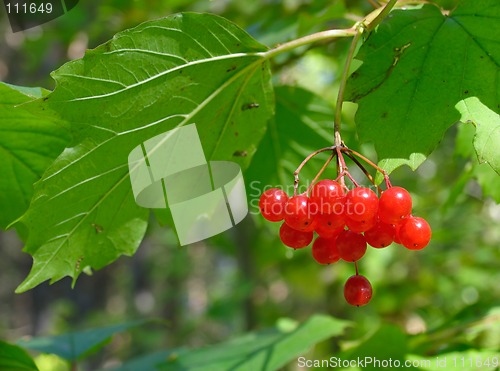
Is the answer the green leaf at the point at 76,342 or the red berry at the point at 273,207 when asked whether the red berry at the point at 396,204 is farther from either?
the green leaf at the point at 76,342

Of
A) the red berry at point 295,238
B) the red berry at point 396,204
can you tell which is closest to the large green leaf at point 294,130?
the red berry at point 295,238

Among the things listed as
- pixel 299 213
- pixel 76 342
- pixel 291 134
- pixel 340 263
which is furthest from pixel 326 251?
pixel 340 263

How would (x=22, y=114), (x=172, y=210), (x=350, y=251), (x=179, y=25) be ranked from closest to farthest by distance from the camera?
(x=350, y=251), (x=179, y=25), (x=22, y=114), (x=172, y=210)

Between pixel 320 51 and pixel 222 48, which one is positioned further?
pixel 320 51

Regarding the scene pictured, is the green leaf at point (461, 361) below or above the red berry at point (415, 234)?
below

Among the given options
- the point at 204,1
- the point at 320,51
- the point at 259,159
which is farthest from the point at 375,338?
the point at 204,1

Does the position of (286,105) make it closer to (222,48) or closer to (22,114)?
(222,48)

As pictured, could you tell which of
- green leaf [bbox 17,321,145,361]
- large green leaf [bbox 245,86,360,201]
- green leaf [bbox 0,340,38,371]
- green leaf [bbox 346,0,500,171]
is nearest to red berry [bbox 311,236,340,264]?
green leaf [bbox 346,0,500,171]

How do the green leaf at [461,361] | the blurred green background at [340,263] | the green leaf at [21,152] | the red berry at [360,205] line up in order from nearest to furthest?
the red berry at [360,205] < the green leaf at [21,152] < the green leaf at [461,361] < the blurred green background at [340,263]
